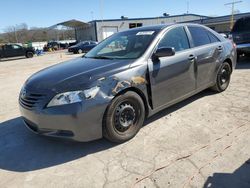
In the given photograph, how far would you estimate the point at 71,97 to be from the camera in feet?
10.5

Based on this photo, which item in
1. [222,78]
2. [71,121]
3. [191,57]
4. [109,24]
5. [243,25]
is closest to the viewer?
[71,121]

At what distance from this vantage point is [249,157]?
3.10 metres

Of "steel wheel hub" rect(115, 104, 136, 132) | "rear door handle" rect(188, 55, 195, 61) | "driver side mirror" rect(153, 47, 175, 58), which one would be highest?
"driver side mirror" rect(153, 47, 175, 58)

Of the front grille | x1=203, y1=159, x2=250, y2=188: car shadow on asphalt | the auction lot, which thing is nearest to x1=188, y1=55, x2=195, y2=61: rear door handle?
the auction lot

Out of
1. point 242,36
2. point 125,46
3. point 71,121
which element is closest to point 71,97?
point 71,121

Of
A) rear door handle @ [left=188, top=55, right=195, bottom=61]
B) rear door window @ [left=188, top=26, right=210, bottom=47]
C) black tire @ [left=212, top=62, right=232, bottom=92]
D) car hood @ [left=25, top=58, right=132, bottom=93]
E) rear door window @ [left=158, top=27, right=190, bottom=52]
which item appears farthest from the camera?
black tire @ [left=212, top=62, right=232, bottom=92]

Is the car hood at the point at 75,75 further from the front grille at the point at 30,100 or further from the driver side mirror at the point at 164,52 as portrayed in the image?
the driver side mirror at the point at 164,52

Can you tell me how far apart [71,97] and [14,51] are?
90.3 feet

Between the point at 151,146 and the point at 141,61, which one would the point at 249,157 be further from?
the point at 141,61

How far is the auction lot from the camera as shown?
2826 millimetres

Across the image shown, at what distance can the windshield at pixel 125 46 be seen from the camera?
4090mm

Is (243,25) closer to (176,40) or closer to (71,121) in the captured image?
(176,40)

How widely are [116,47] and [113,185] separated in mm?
2712

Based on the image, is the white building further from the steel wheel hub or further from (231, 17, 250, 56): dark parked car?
the steel wheel hub
